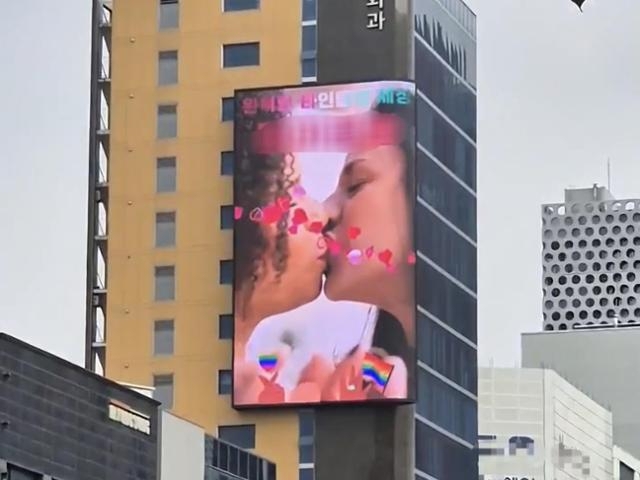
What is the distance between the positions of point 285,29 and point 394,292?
49.9 ft

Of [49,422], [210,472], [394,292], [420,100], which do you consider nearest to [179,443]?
[210,472]

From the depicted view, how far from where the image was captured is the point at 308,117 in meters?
118

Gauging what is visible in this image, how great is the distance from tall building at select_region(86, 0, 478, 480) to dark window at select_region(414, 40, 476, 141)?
0.17 metres

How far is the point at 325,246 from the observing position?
117 metres

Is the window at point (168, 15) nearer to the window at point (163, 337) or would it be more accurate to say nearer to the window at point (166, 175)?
the window at point (166, 175)

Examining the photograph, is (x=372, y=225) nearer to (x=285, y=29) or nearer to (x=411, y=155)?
(x=411, y=155)

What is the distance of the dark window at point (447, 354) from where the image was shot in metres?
118

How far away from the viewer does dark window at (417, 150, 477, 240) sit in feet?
393

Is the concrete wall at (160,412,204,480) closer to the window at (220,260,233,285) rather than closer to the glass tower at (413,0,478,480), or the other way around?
the glass tower at (413,0,478,480)

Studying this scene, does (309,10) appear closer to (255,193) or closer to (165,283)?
(255,193)

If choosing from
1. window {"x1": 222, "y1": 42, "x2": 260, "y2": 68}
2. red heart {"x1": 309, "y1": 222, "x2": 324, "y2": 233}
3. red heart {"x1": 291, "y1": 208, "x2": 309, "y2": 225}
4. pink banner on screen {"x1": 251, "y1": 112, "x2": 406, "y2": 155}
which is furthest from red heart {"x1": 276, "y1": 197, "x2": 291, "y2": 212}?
window {"x1": 222, "y1": 42, "x2": 260, "y2": 68}

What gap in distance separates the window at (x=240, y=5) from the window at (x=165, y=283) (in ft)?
44.5

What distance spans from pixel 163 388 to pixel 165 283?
5.41 meters

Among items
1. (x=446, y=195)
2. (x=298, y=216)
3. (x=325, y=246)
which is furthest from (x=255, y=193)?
(x=446, y=195)
